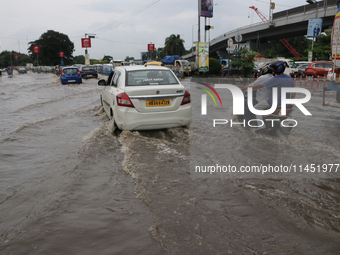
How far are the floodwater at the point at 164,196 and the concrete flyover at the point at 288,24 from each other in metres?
42.9

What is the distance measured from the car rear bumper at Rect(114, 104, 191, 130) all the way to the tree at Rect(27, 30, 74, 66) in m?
102

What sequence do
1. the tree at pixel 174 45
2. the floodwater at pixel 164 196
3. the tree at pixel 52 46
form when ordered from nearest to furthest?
the floodwater at pixel 164 196
the tree at pixel 174 45
the tree at pixel 52 46

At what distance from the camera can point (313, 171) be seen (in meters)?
4.71

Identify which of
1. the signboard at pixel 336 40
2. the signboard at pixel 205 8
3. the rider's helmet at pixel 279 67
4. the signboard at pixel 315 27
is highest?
the signboard at pixel 205 8

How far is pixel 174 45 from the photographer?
83.2m

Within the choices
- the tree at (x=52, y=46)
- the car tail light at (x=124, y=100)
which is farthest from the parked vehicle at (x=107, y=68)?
the tree at (x=52, y=46)

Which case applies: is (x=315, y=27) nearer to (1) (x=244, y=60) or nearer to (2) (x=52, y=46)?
(1) (x=244, y=60)

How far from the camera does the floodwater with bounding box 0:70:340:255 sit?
2957 millimetres

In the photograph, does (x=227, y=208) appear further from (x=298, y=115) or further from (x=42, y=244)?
(x=298, y=115)

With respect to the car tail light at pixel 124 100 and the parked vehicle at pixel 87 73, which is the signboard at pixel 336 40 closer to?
the car tail light at pixel 124 100

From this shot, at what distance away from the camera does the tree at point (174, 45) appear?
8281 cm

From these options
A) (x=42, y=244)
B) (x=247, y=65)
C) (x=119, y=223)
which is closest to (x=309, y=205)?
(x=119, y=223)

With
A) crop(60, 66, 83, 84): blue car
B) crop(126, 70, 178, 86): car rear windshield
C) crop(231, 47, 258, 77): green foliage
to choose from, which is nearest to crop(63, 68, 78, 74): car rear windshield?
crop(60, 66, 83, 84): blue car

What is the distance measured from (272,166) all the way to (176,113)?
2501 mm
